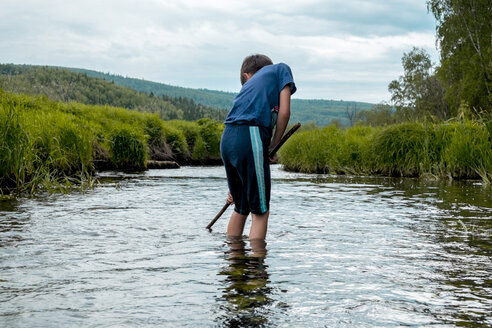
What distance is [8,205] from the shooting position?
24.6 ft

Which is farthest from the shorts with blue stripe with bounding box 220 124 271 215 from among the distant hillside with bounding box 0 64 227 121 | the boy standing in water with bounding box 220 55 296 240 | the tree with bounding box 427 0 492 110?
the distant hillside with bounding box 0 64 227 121

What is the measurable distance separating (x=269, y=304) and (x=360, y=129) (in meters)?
17.8

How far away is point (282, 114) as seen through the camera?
482cm

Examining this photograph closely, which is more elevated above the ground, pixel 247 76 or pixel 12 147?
pixel 247 76

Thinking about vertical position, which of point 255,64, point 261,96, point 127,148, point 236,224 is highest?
point 255,64

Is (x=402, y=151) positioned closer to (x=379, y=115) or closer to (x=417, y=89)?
(x=417, y=89)

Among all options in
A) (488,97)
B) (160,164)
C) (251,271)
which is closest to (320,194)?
(251,271)

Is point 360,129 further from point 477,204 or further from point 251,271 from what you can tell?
point 251,271

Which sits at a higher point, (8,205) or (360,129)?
(360,129)

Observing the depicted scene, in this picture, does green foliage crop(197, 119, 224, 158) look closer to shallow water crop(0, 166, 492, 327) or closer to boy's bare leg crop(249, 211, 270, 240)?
shallow water crop(0, 166, 492, 327)

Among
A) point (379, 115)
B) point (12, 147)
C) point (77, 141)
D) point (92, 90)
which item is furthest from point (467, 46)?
point (379, 115)

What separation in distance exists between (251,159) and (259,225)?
25.5 inches

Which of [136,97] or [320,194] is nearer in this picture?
[320,194]

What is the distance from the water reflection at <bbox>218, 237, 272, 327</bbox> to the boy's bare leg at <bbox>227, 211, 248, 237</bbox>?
0.35m
